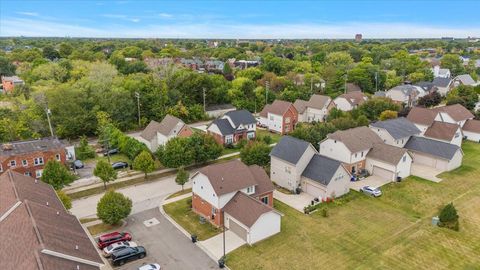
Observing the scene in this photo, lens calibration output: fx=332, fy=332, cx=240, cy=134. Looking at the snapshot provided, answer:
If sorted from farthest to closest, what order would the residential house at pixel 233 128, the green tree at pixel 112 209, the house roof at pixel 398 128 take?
the residential house at pixel 233 128 < the house roof at pixel 398 128 < the green tree at pixel 112 209

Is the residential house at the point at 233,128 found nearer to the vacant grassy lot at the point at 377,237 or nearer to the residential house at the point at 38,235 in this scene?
the vacant grassy lot at the point at 377,237

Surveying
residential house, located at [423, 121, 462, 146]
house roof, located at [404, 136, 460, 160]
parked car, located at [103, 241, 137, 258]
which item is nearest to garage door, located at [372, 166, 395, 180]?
house roof, located at [404, 136, 460, 160]

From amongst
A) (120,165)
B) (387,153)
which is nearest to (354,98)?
(387,153)

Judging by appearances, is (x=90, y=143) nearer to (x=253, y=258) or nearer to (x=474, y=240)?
(x=253, y=258)

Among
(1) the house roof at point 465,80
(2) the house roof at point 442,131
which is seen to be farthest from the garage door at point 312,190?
(1) the house roof at point 465,80

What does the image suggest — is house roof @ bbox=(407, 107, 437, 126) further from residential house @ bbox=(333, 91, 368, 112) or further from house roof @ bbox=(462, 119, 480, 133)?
residential house @ bbox=(333, 91, 368, 112)
